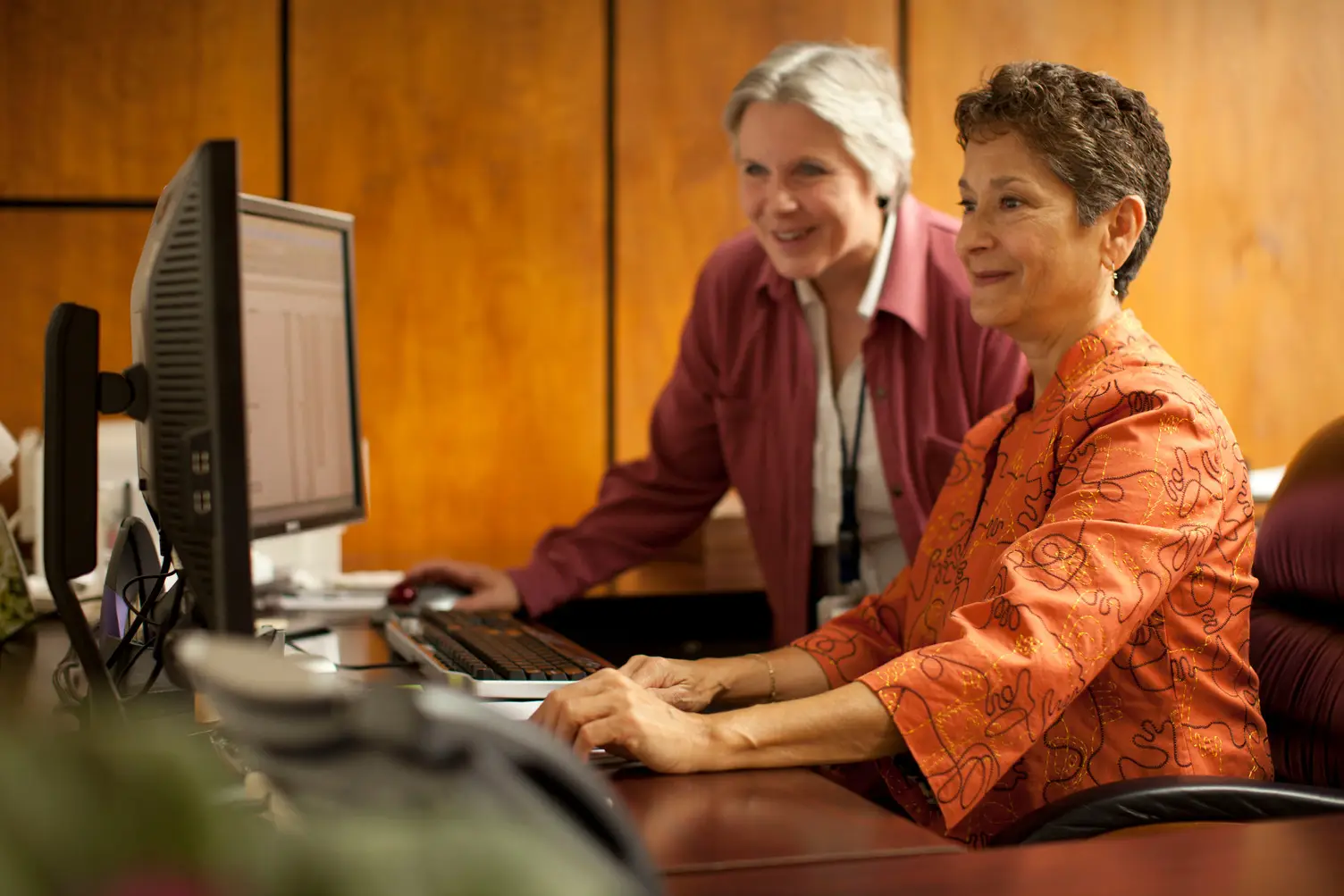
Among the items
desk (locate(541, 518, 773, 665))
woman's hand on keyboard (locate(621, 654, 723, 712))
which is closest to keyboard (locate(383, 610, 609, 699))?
woman's hand on keyboard (locate(621, 654, 723, 712))

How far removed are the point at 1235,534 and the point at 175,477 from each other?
1045 mm

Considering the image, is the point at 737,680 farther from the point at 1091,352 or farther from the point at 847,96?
the point at 847,96

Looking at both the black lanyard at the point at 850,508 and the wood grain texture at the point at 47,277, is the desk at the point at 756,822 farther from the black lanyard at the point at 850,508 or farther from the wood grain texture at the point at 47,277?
the wood grain texture at the point at 47,277

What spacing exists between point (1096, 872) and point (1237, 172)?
150 inches

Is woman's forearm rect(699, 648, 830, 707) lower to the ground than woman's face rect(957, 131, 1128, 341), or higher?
lower

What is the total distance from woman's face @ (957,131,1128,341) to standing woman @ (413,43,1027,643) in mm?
488

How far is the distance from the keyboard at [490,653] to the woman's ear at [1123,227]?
0.74m

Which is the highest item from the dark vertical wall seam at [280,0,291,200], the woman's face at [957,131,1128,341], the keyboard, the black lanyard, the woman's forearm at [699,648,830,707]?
the dark vertical wall seam at [280,0,291,200]

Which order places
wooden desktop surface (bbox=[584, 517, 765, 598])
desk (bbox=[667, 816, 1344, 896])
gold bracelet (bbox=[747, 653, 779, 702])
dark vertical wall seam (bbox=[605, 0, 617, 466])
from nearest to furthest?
desk (bbox=[667, 816, 1344, 896])
gold bracelet (bbox=[747, 653, 779, 702])
wooden desktop surface (bbox=[584, 517, 765, 598])
dark vertical wall seam (bbox=[605, 0, 617, 466])

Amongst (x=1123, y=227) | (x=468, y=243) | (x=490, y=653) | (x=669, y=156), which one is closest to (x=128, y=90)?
(x=468, y=243)

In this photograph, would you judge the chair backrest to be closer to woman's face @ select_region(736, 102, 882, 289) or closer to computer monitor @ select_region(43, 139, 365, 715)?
woman's face @ select_region(736, 102, 882, 289)

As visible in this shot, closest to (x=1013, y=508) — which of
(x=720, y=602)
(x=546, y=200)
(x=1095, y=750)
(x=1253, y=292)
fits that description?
(x=1095, y=750)

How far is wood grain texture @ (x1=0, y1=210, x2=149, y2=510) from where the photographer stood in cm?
359

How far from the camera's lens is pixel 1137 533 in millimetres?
1314
